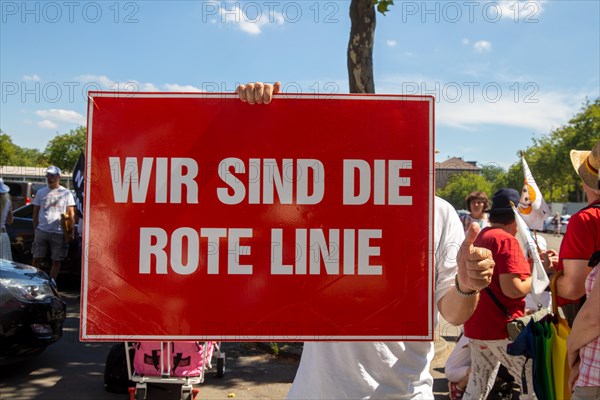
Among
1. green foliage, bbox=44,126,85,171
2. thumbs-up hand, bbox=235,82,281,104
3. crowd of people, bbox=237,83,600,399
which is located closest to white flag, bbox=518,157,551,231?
crowd of people, bbox=237,83,600,399

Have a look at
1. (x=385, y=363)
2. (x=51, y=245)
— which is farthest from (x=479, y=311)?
(x=51, y=245)

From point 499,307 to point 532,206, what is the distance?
1.56 m

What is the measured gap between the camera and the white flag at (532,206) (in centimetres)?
511

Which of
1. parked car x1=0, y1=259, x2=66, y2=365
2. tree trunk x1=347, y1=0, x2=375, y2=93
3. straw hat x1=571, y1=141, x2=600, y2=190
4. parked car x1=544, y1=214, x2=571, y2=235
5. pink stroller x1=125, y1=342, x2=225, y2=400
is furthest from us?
parked car x1=544, y1=214, x2=571, y2=235

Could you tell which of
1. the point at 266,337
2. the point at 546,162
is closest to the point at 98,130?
the point at 266,337

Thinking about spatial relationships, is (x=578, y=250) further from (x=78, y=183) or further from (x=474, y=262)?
(x=78, y=183)

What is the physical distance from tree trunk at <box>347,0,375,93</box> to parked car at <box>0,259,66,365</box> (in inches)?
173

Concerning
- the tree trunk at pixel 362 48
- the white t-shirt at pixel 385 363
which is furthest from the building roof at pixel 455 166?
the tree trunk at pixel 362 48

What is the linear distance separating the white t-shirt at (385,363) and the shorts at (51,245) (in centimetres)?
784

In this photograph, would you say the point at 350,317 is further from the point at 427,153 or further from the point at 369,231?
the point at 427,153

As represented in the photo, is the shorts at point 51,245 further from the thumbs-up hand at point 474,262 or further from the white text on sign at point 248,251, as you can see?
the thumbs-up hand at point 474,262

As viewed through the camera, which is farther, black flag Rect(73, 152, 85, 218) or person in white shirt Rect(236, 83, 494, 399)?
black flag Rect(73, 152, 85, 218)

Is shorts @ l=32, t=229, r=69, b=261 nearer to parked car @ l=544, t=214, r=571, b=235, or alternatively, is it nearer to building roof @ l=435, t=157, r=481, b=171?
building roof @ l=435, t=157, r=481, b=171

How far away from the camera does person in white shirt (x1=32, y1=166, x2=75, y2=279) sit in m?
8.83
